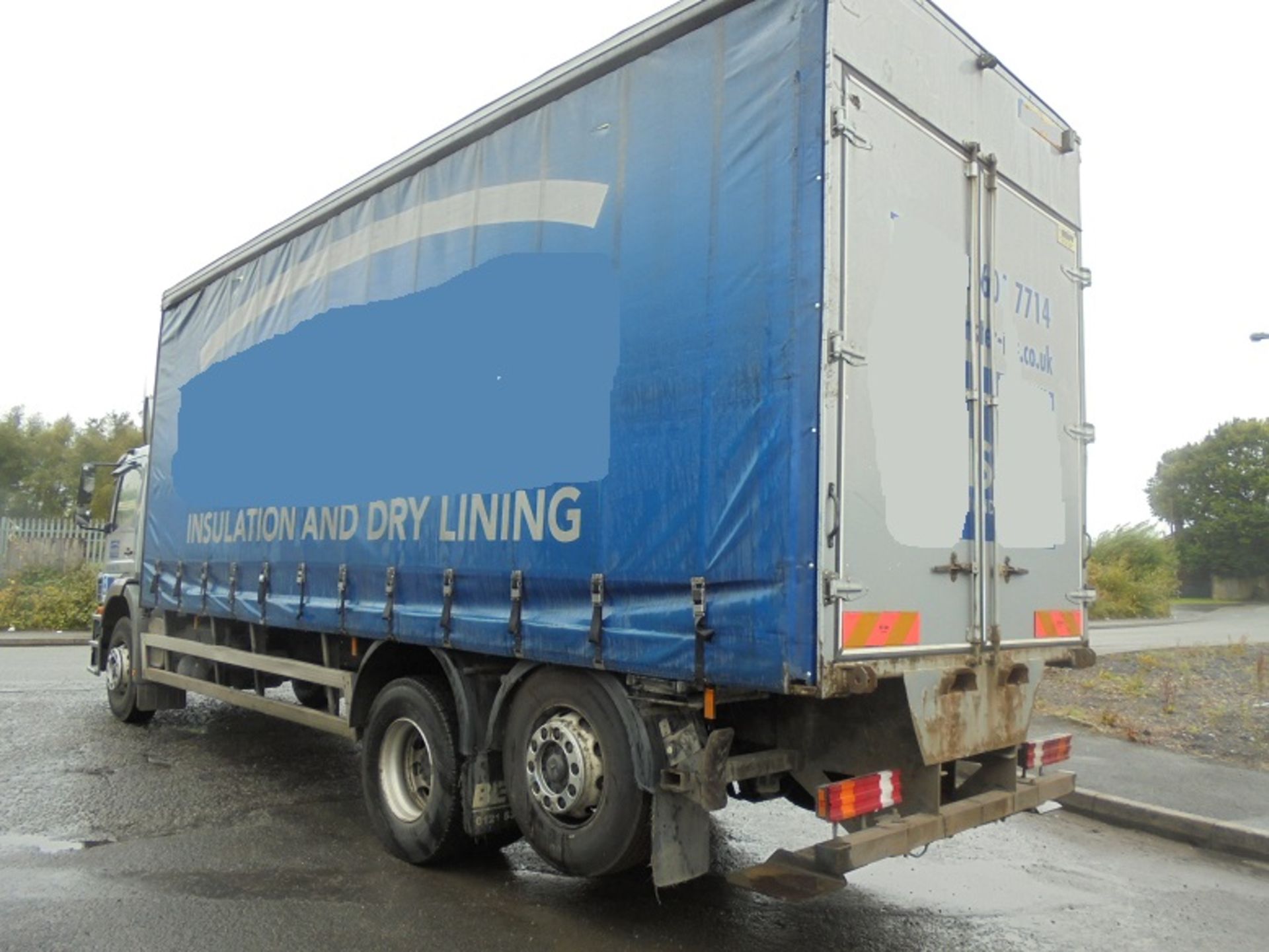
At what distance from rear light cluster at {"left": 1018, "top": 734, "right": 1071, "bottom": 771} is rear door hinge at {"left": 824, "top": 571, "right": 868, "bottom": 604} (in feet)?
5.85

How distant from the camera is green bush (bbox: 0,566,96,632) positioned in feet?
66.3

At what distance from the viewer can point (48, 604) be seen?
2052cm

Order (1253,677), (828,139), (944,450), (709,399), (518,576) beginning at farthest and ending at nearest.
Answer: (1253,677), (518,576), (944,450), (709,399), (828,139)

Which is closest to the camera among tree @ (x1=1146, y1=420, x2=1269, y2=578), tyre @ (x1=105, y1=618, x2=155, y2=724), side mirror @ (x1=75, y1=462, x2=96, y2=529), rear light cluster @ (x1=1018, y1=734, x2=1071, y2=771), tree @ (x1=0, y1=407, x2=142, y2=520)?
rear light cluster @ (x1=1018, y1=734, x2=1071, y2=771)

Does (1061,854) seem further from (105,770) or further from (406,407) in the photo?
(105,770)

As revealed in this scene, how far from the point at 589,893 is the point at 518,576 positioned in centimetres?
171

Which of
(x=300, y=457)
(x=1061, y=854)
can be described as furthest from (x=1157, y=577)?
(x=300, y=457)

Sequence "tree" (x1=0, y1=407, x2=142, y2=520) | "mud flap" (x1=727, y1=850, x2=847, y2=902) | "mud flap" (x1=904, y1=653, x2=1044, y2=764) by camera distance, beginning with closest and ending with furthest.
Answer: "mud flap" (x1=727, y1=850, x2=847, y2=902), "mud flap" (x1=904, y1=653, x2=1044, y2=764), "tree" (x1=0, y1=407, x2=142, y2=520)

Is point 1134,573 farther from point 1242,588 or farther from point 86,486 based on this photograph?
point 1242,588

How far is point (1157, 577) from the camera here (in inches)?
1390

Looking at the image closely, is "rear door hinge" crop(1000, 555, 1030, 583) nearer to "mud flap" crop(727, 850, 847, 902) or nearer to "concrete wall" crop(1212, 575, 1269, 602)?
"mud flap" crop(727, 850, 847, 902)

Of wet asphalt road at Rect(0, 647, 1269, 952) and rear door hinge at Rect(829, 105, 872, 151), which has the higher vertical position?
rear door hinge at Rect(829, 105, 872, 151)

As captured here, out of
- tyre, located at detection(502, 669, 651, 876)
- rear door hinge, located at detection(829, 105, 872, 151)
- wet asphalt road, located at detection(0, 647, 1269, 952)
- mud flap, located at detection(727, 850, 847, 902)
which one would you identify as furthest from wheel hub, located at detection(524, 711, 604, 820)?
rear door hinge, located at detection(829, 105, 872, 151)

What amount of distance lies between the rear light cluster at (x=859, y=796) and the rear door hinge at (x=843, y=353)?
167 cm
